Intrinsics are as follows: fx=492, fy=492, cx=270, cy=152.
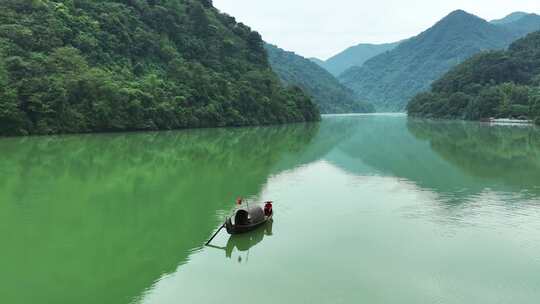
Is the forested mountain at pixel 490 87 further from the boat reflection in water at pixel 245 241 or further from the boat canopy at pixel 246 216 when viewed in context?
the boat canopy at pixel 246 216

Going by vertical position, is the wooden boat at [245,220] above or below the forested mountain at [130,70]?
below

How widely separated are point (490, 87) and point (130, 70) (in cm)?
7291

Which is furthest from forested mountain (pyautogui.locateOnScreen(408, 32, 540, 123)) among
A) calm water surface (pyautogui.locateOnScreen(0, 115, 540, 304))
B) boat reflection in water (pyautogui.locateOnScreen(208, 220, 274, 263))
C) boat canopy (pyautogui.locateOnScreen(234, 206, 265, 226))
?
boat canopy (pyautogui.locateOnScreen(234, 206, 265, 226))

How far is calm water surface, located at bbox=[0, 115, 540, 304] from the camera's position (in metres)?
10.7

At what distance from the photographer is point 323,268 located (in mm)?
11953

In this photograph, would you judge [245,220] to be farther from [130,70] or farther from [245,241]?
[130,70]

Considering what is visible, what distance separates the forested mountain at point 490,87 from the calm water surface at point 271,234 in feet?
223

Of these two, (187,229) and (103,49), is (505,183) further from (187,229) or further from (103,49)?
(103,49)

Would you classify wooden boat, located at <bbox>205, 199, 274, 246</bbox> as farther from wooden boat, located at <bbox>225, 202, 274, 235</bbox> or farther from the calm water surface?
the calm water surface

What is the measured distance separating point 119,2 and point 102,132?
3055 cm

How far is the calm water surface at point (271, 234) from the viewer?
1067 cm

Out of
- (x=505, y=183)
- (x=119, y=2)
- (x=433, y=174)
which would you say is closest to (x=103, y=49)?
(x=119, y=2)

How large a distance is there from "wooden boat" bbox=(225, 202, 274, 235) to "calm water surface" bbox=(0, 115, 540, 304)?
28cm

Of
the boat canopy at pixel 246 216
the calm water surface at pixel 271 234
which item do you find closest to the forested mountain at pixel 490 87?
the calm water surface at pixel 271 234
